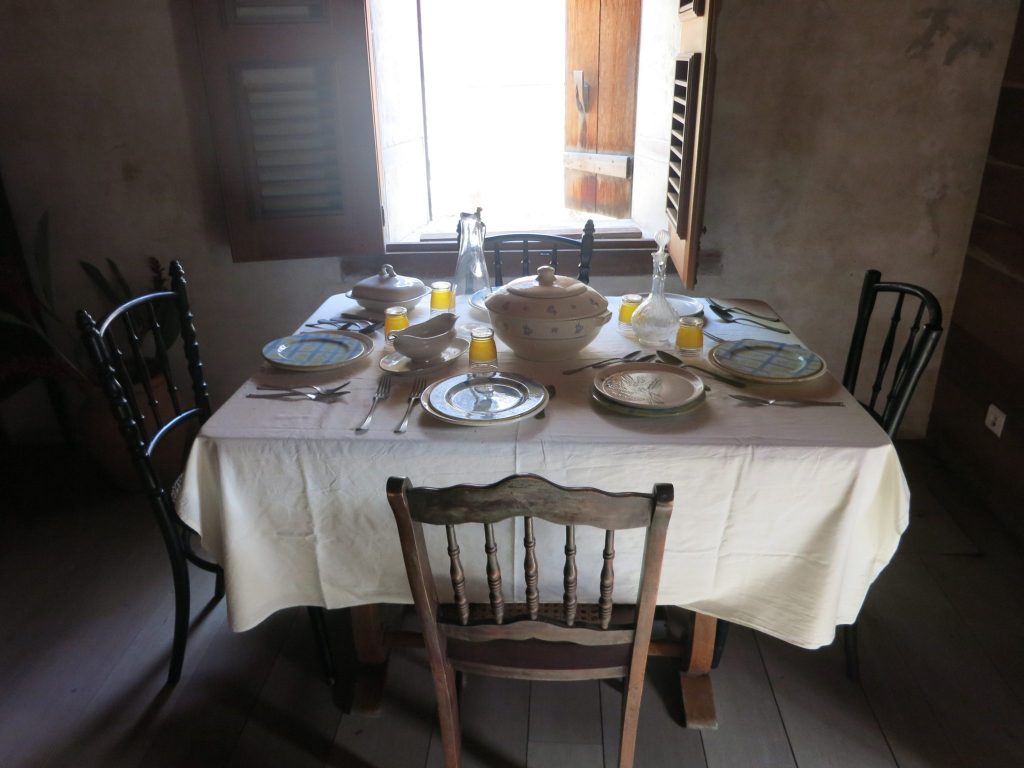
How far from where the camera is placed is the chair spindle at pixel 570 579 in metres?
0.96

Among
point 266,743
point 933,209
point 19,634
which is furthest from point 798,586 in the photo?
point 19,634

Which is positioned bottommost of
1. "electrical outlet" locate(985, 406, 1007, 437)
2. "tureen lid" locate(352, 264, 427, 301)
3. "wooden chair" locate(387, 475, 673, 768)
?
"electrical outlet" locate(985, 406, 1007, 437)

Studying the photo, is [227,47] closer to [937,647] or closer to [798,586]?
[798,586]

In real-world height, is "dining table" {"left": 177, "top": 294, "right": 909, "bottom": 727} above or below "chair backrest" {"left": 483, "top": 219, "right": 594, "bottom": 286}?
below

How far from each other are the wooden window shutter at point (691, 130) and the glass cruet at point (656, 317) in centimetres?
37

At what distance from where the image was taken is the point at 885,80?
85.8 inches

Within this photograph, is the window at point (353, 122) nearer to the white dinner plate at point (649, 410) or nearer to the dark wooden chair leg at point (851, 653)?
the white dinner plate at point (649, 410)

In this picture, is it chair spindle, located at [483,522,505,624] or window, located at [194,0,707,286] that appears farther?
window, located at [194,0,707,286]

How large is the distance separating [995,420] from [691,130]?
127cm

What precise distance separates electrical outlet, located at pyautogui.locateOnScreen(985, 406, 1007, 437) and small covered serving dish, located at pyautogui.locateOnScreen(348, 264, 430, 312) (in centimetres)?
173

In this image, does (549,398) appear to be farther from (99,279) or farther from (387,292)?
(99,279)

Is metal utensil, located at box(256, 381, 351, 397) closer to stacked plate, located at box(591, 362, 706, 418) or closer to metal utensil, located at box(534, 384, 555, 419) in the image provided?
metal utensil, located at box(534, 384, 555, 419)

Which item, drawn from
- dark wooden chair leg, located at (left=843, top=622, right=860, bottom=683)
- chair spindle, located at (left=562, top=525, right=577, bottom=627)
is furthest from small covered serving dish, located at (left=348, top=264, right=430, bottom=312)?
dark wooden chair leg, located at (left=843, top=622, right=860, bottom=683)

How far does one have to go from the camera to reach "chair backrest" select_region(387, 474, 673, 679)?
2.89 feet
